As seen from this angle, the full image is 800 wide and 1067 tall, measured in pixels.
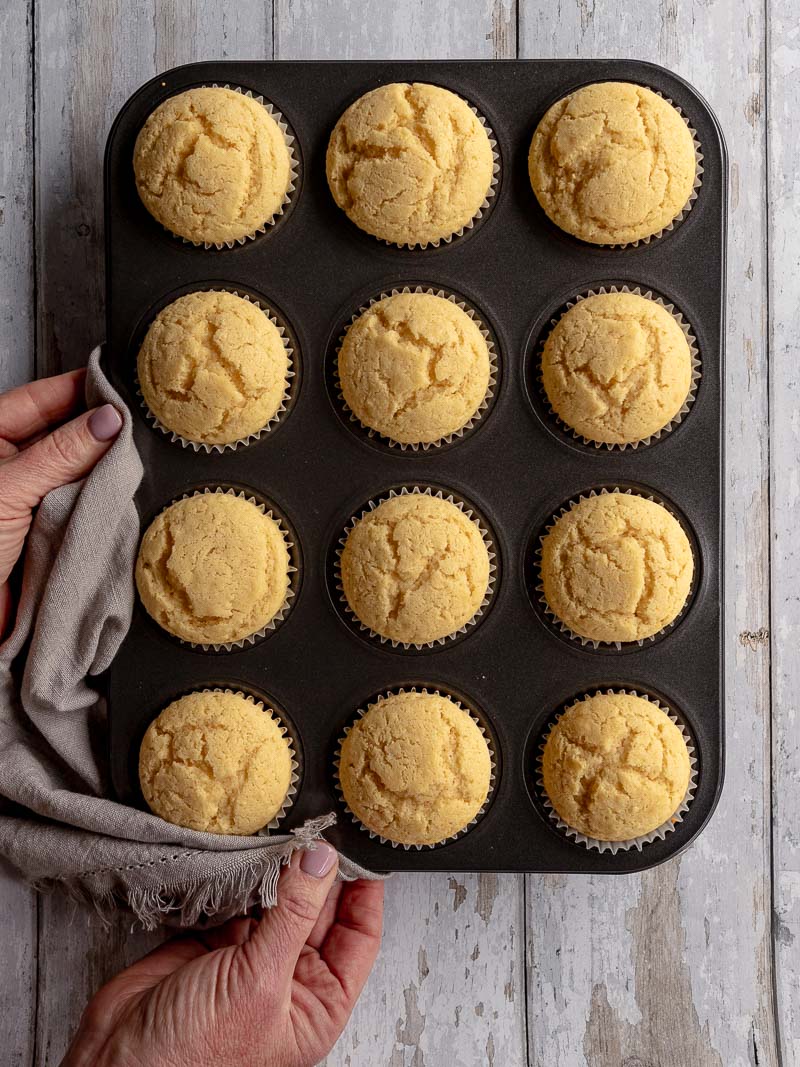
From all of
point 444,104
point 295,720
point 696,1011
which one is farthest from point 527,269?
point 696,1011

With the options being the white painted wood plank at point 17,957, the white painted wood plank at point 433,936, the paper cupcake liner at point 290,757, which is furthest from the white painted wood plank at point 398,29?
the white painted wood plank at point 17,957

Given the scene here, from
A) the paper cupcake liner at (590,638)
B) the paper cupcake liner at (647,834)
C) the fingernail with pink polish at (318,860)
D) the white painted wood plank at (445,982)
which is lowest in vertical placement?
the white painted wood plank at (445,982)

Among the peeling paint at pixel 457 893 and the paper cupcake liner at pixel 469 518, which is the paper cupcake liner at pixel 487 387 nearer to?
the paper cupcake liner at pixel 469 518

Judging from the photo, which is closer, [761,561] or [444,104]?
[444,104]

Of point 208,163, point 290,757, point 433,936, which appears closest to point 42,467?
point 208,163

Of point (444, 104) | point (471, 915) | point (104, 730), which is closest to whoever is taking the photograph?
point (444, 104)

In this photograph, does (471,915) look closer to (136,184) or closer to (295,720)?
(295,720)

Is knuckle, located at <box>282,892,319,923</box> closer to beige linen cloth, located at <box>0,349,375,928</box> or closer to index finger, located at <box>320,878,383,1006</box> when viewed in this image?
beige linen cloth, located at <box>0,349,375,928</box>

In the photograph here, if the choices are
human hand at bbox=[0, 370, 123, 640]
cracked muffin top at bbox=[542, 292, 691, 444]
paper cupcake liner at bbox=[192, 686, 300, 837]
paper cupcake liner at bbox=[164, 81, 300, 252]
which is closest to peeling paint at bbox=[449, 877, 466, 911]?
paper cupcake liner at bbox=[192, 686, 300, 837]
